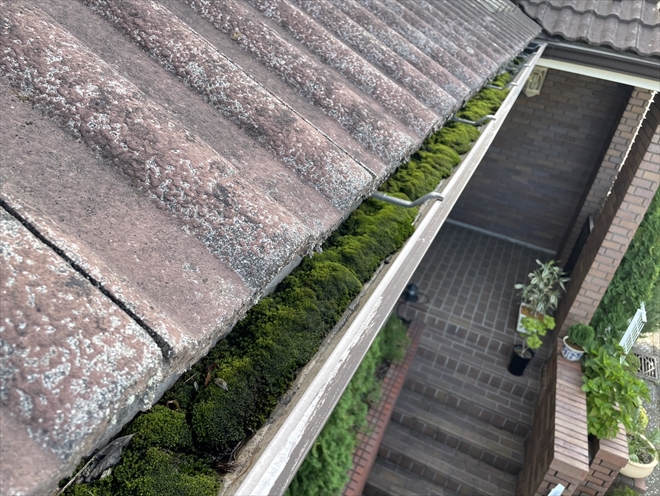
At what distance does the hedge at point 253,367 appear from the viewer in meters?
0.97

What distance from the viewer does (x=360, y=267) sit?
5.07ft

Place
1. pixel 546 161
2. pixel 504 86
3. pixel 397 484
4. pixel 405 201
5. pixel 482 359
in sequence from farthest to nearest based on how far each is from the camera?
pixel 546 161, pixel 482 359, pixel 397 484, pixel 504 86, pixel 405 201

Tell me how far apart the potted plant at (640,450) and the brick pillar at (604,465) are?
0.24 meters

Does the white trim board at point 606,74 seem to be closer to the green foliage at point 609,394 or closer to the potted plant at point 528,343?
the potted plant at point 528,343

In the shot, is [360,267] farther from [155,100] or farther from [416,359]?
[416,359]

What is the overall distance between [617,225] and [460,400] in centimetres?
271

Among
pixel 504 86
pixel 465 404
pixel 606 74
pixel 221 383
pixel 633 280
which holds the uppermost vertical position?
→ pixel 606 74

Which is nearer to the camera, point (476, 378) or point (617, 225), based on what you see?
point (617, 225)

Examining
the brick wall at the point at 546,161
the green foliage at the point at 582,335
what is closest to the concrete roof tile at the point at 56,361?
the green foliage at the point at 582,335

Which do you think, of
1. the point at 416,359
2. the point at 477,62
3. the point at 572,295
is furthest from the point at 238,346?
the point at 572,295

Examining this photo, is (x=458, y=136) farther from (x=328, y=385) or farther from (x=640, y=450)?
(x=640, y=450)

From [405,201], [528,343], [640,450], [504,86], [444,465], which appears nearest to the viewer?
[405,201]

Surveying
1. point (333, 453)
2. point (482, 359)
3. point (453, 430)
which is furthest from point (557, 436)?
point (333, 453)

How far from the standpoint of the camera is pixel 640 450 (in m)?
5.20
